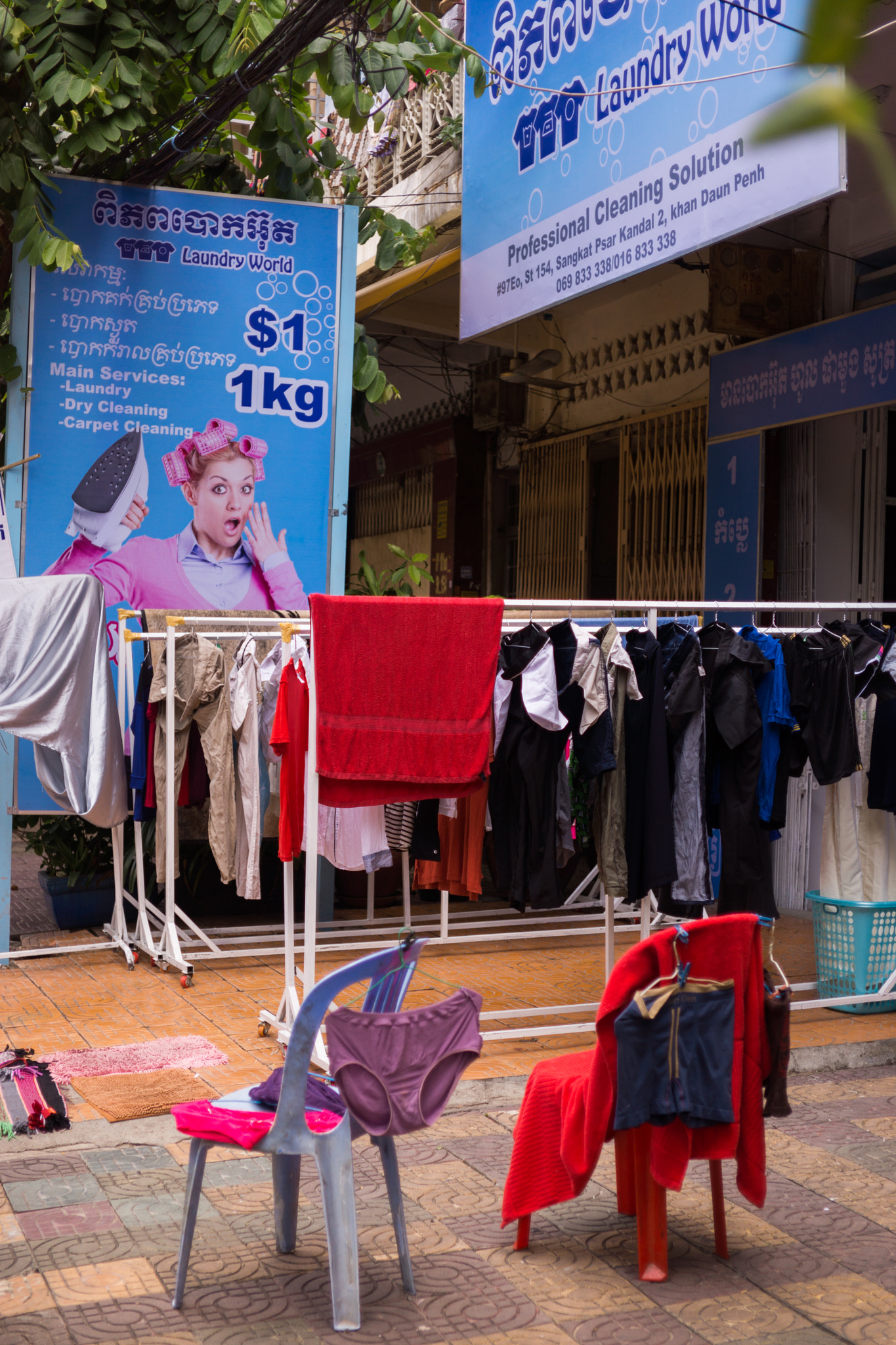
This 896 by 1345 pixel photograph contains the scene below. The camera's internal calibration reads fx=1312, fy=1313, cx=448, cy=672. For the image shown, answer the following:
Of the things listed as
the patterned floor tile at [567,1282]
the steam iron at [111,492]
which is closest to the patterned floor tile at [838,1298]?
the patterned floor tile at [567,1282]

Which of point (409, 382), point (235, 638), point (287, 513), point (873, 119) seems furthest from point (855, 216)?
point (873, 119)

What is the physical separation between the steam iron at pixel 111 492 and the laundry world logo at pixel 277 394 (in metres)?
0.70

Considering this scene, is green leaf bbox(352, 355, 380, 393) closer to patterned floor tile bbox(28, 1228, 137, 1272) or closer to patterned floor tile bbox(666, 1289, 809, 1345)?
patterned floor tile bbox(28, 1228, 137, 1272)

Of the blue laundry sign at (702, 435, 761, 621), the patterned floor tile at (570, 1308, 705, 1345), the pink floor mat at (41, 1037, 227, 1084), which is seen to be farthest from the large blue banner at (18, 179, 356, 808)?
the patterned floor tile at (570, 1308, 705, 1345)

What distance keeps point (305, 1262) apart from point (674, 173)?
4755mm

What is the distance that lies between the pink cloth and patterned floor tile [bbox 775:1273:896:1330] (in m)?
1.38

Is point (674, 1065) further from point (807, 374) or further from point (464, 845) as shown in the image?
point (807, 374)

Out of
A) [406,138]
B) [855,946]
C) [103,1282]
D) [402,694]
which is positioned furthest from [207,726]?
[406,138]

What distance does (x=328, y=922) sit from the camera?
8367 millimetres

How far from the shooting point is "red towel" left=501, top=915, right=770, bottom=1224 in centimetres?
369

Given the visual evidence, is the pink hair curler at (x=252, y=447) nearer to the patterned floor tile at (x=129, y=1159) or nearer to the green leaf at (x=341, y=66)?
the green leaf at (x=341, y=66)

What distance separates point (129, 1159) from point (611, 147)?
200 inches

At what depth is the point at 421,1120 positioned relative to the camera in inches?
139

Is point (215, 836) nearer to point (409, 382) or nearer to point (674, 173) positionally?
point (674, 173)
